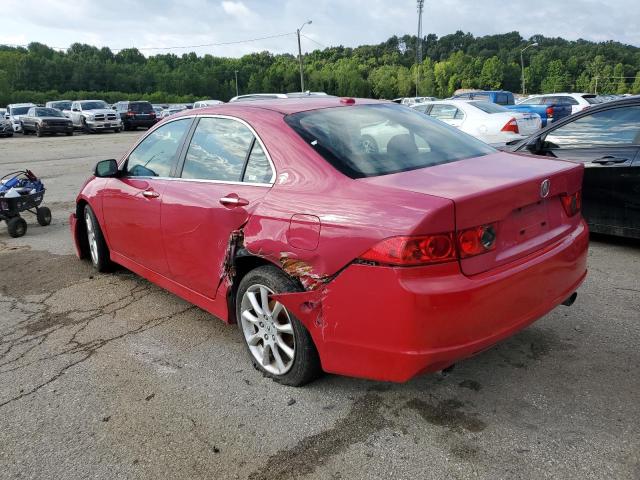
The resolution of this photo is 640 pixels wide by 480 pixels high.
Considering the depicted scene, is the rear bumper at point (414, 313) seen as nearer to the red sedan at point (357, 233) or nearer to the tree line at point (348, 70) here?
the red sedan at point (357, 233)

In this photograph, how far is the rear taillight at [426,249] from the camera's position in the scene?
2369 millimetres

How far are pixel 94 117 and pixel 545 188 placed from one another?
33619 millimetres

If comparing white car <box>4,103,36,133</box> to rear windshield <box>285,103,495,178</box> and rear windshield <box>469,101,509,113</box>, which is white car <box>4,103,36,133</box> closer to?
rear windshield <box>469,101,509,113</box>

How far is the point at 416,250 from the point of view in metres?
2.37

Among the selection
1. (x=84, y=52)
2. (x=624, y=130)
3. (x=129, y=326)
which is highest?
(x=84, y=52)

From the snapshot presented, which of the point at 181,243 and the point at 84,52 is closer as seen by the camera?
the point at 181,243

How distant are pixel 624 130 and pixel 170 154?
14.7ft

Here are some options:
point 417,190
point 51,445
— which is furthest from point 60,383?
point 417,190

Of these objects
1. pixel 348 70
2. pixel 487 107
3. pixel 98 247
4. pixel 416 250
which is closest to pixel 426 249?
pixel 416 250

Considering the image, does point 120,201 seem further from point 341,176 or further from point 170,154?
point 341,176

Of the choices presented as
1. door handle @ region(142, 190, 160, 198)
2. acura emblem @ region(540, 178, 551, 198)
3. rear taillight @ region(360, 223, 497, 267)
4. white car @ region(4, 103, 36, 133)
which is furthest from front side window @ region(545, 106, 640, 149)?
white car @ region(4, 103, 36, 133)

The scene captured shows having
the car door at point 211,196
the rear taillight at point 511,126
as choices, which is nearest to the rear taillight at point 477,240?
the car door at point 211,196

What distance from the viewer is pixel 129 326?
413 centimetres

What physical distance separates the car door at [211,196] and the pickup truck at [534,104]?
12402 millimetres
